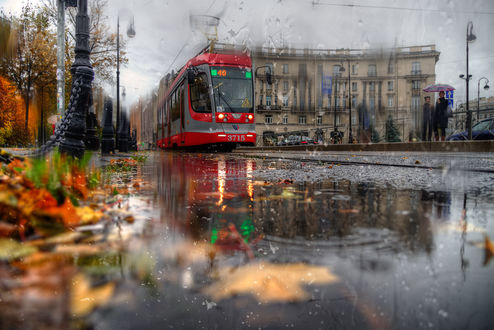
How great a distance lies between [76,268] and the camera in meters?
1.06

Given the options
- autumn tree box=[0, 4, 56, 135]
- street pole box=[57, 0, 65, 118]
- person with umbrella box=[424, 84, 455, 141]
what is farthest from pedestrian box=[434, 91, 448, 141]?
autumn tree box=[0, 4, 56, 135]

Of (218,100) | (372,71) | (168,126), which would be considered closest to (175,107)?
(168,126)

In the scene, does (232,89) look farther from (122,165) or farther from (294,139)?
(294,139)

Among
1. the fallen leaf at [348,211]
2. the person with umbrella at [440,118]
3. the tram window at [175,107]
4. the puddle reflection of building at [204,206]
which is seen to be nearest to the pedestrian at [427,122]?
the person with umbrella at [440,118]

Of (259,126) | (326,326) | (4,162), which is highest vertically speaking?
(259,126)

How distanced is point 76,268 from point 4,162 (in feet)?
5.92

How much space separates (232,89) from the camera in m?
12.3

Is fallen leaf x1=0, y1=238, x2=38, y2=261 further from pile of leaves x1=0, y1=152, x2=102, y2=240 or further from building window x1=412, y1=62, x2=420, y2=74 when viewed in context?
building window x1=412, y1=62, x2=420, y2=74

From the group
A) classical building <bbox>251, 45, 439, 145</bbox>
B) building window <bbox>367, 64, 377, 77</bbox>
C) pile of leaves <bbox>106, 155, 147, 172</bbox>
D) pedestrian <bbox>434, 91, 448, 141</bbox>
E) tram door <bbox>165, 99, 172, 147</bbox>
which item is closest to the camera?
pile of leaves <bbox>106, 155, 147, 172</bbox>

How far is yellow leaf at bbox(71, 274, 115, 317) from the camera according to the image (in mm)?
848

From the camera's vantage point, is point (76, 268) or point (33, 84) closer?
point (76, 268)

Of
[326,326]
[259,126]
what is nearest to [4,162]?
[326,326]

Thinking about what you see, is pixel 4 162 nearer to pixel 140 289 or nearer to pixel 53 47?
pixel 140 289

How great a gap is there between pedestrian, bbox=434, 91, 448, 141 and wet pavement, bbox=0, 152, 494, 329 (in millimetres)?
11395
